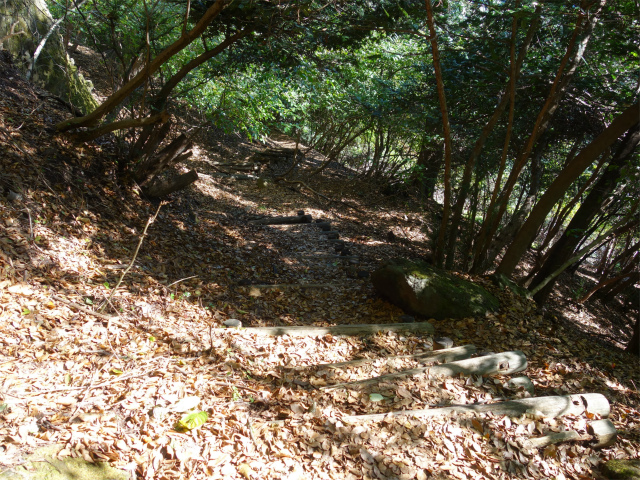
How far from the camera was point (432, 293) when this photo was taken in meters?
4.89

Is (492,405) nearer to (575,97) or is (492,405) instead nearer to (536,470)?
(536,470)

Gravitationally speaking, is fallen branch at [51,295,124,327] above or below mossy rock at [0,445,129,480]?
below

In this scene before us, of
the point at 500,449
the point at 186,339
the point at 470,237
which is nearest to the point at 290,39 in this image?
the point at 470,237

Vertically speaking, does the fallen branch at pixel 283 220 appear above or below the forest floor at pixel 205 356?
below

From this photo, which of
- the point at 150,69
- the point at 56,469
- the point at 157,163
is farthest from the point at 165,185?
the point at 56,469

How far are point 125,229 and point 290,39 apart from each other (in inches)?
159

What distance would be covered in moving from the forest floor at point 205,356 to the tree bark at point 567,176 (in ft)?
2.60

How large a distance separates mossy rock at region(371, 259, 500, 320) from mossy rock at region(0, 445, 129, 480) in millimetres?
3689

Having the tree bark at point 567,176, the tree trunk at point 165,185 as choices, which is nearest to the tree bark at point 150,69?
the tree trunk at point 165,185

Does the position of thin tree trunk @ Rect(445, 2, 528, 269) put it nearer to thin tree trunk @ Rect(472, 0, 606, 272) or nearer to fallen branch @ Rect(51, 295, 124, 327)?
thin tree trunk @ Rect(472, 0, 606, 272)

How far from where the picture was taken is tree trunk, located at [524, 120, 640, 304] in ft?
16.2

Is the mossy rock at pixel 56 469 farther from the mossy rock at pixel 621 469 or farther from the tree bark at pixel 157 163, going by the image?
the tree bark at pixel 157 163

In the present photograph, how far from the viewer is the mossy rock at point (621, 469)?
248cm

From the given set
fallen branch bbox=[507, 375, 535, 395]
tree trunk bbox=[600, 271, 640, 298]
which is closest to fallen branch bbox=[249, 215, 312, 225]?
fallen branch bbox=[507, 375, 535, 395]
